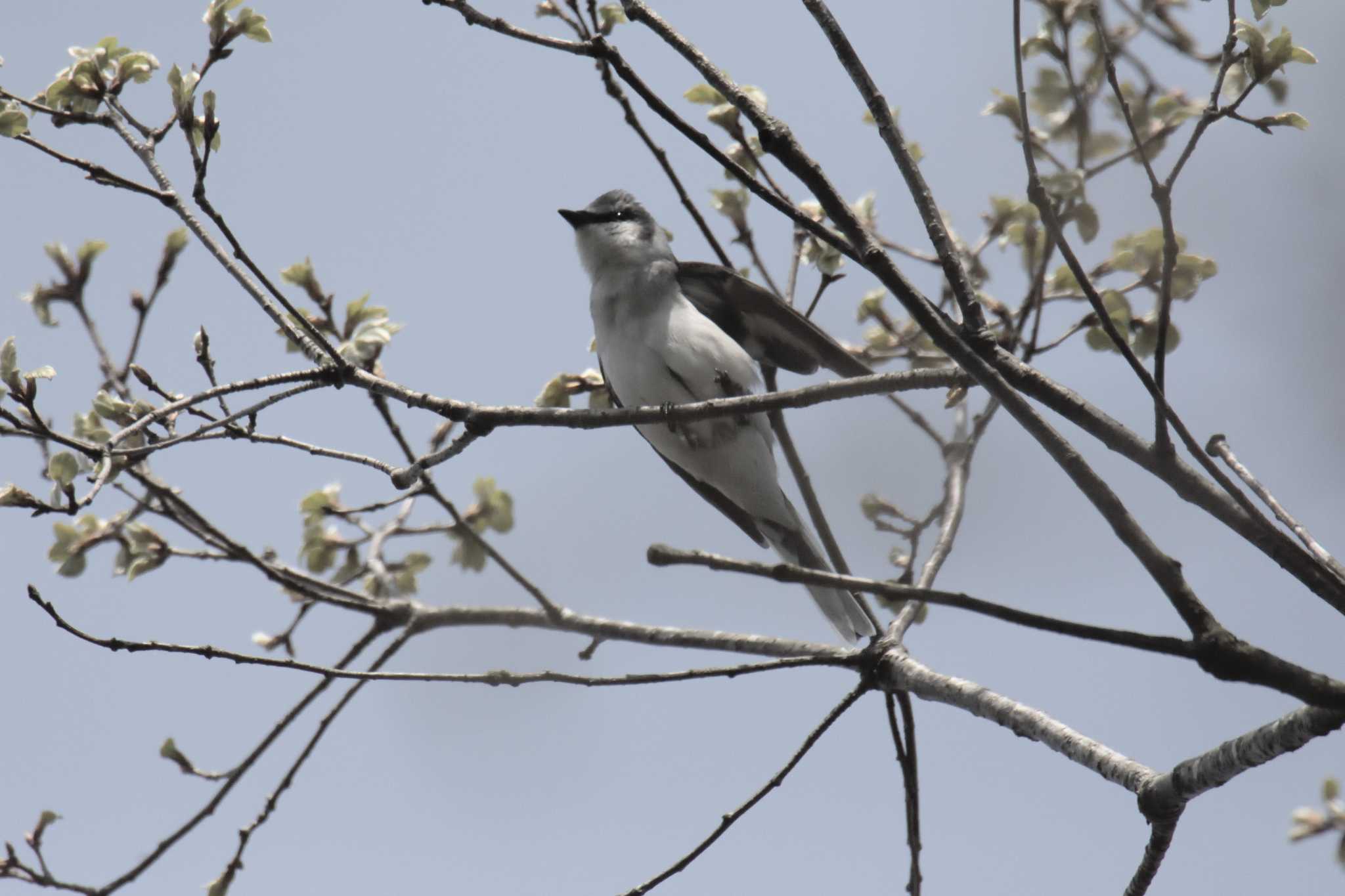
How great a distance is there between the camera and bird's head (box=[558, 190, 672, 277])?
21.2 ft

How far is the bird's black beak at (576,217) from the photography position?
6.79 metres

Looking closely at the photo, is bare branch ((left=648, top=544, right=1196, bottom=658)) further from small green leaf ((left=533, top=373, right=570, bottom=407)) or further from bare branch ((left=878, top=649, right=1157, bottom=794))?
small green leaf ((left=533, top=373, right=570, bottom=407))

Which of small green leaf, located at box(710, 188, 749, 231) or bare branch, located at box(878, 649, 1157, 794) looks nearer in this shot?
bare branch, located at box(878, 649, 1157, 794)

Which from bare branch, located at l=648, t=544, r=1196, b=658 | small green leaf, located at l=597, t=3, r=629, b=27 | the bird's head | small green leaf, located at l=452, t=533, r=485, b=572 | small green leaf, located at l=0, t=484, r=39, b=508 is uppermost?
the bird's head

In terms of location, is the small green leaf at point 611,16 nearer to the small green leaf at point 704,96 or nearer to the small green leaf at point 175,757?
the small green leaf at point 704,96

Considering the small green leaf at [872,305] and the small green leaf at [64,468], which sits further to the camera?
the small green leaf at [872,305]

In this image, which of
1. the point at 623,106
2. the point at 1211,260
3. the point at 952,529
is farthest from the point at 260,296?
the point at 1211,260

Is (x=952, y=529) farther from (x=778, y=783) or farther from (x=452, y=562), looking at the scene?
(x=452, y=562)

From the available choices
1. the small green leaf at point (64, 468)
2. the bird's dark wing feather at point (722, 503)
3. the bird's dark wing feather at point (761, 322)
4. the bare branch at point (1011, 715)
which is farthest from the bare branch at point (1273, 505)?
the bird's dark wing feather at point (722, 503)

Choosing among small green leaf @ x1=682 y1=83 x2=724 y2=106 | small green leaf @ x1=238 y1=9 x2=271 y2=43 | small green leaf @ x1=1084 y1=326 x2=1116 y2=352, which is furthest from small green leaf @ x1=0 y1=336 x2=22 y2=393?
small green leaf @ x1=1084 y1=326 x2=1116 y2=352

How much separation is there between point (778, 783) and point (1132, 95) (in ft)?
9.89

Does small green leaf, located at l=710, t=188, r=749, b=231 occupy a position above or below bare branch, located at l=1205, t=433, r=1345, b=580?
above

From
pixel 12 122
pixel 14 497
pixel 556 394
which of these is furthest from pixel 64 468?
pixel 556 394

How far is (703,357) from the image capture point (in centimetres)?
581
